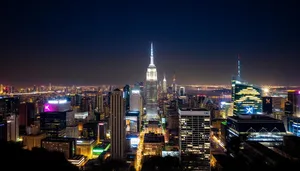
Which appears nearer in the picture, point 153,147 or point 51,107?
point 153,147

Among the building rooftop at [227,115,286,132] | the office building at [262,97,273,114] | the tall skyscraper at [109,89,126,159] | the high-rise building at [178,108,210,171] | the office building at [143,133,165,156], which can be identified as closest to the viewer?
the high-rise building at [178,108,210,171]

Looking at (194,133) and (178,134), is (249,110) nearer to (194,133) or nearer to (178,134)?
(178,134)

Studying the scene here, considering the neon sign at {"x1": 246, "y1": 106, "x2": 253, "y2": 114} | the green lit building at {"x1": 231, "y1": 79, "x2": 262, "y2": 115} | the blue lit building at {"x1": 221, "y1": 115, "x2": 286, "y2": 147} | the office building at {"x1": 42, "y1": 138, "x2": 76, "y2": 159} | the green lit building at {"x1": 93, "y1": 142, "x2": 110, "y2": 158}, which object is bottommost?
the green lit building at {"x1": 93, "y1": 142, "x2": 110, "y2": 158}

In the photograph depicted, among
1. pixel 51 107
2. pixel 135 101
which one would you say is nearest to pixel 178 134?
pixel 51 107

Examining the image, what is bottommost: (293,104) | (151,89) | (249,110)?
(249,110)

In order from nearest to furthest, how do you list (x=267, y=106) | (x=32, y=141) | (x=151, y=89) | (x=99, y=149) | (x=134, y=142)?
(x=32, y=141)
(x=99, y=149)
(x=134, y=142)
(x=267, y=106)
(x=151, y=89)

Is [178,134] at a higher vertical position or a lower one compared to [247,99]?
lower

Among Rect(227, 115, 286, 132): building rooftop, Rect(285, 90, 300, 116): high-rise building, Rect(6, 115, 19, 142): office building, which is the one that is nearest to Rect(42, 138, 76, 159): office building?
Rect(6, 115, 19, 142): office building

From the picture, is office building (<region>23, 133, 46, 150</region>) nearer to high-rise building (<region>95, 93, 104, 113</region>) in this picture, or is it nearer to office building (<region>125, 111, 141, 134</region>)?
office building (<region>125, 111, 141, 134</region>)

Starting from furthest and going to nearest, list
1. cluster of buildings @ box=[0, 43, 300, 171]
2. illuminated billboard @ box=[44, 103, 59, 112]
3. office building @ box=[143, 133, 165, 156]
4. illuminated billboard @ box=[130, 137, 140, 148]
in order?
1. illuminated billboard @ box=[44, 103, 59, 112]
2. illuminated billboard @ box=[130, 137, 140, 148]
3. office building @ box=[143, 133, 165, 156]
4. cluster of buildings @ box=[0, 43, 300, 171]
